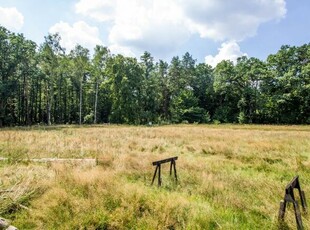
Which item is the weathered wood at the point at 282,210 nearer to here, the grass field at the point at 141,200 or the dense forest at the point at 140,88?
the grass field at the point at 141,200

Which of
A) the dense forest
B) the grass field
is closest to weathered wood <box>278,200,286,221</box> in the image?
the grass field

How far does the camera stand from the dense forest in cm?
4369

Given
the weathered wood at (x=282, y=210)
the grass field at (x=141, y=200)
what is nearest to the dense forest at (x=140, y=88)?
the grass field at (x=141, y=200)

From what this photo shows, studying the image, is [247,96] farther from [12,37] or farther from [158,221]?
[158,221]

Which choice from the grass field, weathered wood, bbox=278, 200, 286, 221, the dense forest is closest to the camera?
weathered wood, bbox=278, 200, 286, 221

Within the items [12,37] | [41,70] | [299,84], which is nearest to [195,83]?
[299,84]

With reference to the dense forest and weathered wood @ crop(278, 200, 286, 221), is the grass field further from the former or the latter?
the dense forest

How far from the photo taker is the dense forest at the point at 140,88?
4369cm

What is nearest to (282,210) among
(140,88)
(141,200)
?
(141,200)

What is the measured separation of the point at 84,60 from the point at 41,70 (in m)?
8.10

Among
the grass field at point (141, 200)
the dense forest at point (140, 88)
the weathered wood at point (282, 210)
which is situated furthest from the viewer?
the dense forest at point (140, 88)

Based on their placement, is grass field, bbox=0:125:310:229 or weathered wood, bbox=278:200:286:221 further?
grass field, bbox=0:125:310:229

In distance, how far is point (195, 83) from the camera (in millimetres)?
63438

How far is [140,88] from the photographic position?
54438mm
